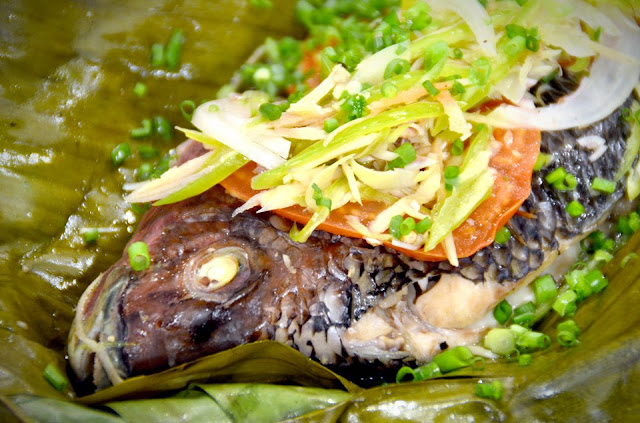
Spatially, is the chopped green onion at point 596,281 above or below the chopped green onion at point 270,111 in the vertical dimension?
below

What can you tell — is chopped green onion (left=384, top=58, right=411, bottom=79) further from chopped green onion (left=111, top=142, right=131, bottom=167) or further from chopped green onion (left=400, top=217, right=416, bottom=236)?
chopped green onion (left=111, top=142, right=131, bottom=167)

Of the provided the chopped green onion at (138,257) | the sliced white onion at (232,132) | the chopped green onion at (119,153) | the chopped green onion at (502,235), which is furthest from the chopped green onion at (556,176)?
the chopped green onion at (119,153)

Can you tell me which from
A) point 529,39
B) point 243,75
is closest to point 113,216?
point 243,75

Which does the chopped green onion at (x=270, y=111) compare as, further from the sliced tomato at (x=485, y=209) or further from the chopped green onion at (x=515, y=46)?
the chopped green onion at (x=515, y=46)

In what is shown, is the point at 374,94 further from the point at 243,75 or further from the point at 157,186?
the point at 243,75

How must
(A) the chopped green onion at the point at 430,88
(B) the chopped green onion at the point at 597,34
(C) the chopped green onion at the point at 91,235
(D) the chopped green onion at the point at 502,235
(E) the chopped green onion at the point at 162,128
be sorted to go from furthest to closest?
(E) the chopped green onion at the point at 162,128 < (C) the chopped green onion at the point at 91,235 < (B) the chopped green onion at the point at 597,34 < (D) the chopped green onion at the point at 502,235 < (A) the chopped green onion at the point at 430,88

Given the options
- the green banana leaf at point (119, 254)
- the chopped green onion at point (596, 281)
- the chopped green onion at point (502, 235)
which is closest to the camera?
the green banana leaf at point (119, 254)

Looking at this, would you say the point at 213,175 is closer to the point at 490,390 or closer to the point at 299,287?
the point at 299,287
